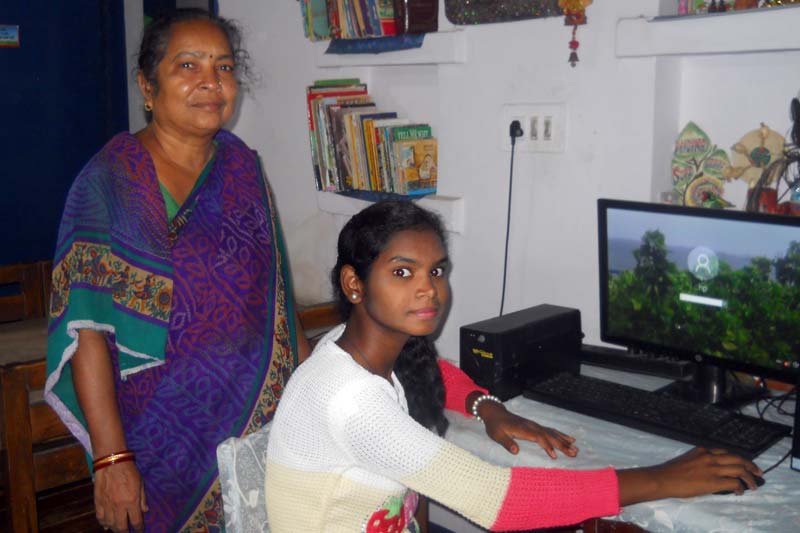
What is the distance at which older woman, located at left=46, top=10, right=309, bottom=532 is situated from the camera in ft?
4.89

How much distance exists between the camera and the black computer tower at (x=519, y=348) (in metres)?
1.82

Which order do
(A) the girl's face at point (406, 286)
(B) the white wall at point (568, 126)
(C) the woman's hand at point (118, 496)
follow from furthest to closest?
(B) the white wall at point (568, 126) → (C) the woman's hand at point (118, 496) → (A) the girl's face at point (406, 286)

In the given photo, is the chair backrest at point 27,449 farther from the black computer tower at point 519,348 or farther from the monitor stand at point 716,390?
the monitor stand at point 716,390

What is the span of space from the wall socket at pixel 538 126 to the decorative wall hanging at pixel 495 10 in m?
0.24

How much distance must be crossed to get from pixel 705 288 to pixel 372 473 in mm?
894

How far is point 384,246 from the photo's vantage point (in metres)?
1.28

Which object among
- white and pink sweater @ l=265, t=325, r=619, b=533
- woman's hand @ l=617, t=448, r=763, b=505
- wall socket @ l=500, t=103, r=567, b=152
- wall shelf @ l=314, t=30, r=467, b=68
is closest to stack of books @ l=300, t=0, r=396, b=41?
wall shelf @ l=314, t=30, r=467, b=68

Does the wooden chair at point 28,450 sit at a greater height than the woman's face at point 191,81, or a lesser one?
lesser

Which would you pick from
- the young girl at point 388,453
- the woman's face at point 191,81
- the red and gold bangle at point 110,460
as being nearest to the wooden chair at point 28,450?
the red and gold bangle at point 110,460

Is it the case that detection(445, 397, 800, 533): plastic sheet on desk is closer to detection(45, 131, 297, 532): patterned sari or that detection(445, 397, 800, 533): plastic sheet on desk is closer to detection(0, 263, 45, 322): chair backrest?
detection(45, 131, 297, 532): patterned sari

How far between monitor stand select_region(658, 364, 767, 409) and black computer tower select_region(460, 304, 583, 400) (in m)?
0.24

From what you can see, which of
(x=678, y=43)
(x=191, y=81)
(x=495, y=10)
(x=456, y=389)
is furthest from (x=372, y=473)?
(x=495, y=10)

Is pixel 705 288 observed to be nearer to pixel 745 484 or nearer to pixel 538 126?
pixel 745 484

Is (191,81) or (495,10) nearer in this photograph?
(191,81)
